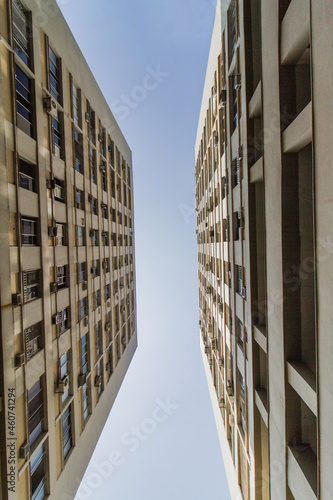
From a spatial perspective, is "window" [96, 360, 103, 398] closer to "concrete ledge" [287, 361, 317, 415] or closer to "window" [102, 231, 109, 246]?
"window" [102, 231, 109, 246]

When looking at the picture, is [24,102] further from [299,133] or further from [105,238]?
[105,238]

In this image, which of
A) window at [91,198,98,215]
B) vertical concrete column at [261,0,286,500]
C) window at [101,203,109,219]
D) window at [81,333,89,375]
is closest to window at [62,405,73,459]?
window at [81,333,89,375]

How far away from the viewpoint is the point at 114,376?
74.8 feet

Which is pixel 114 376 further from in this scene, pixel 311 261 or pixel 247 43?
pixel 247 43

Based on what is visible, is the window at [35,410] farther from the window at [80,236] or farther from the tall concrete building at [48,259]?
the window at [80,236]

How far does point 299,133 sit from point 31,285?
39.2ft

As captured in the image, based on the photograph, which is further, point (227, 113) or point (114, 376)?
point (114, 376)

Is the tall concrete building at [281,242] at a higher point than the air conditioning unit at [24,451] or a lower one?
higher

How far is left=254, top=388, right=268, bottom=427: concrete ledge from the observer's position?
35.5 ft

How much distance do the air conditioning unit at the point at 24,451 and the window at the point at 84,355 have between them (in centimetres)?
594

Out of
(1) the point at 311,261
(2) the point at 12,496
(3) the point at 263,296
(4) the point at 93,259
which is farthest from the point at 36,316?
(1) the point at 311,261

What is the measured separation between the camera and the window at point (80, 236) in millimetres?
15602

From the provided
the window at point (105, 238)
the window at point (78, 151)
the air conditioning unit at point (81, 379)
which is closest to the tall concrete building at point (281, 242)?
the air conditioning unit at point (81, 379)

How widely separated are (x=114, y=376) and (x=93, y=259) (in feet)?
40.0
